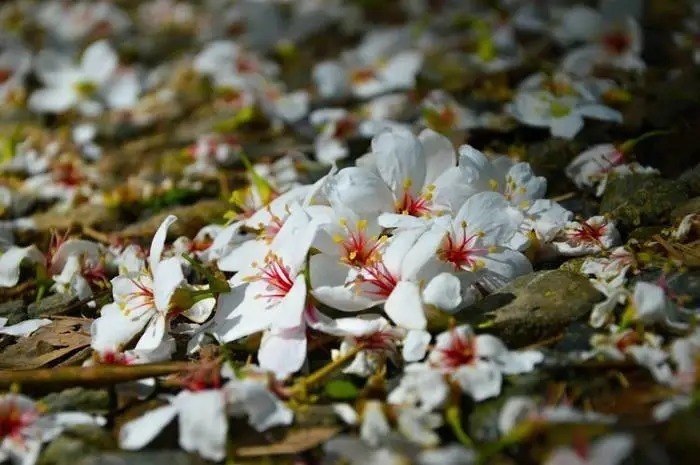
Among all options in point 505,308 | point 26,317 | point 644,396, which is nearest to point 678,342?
point 644,396

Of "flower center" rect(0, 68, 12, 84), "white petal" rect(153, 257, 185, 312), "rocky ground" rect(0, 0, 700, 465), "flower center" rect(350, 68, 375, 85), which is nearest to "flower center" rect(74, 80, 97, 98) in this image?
"rocky ground" rect(0, 0, 700, 465)

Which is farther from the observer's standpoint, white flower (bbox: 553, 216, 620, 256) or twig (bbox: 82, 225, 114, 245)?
twig (bbox: 82, 225, 114, 245)

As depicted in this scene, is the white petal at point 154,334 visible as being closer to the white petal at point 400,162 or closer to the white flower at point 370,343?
the white flower at point 370,343

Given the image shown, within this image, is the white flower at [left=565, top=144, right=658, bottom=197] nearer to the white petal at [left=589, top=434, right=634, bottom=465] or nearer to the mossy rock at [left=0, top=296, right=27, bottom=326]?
Answer: the white petal at [left=589, top=434, right=634, bottom=465]

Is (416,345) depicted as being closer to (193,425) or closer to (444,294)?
(444,294)

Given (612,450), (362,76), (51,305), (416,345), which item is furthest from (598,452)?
(362,76)
